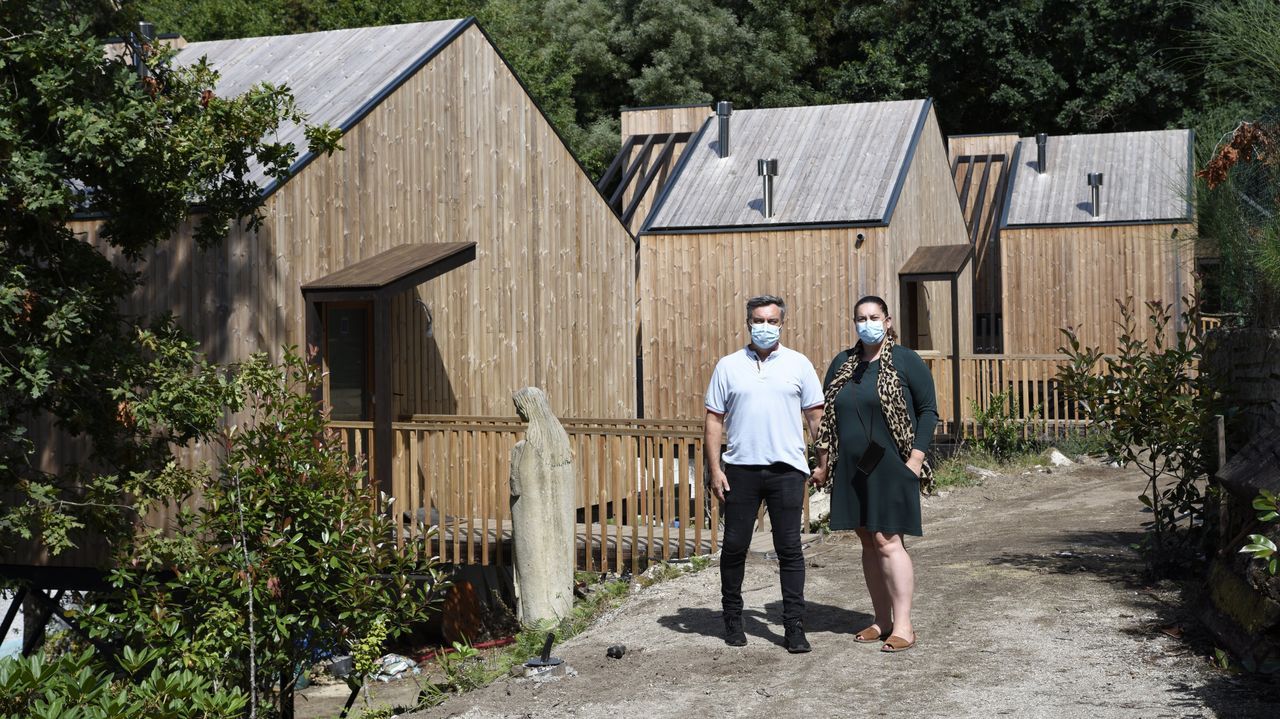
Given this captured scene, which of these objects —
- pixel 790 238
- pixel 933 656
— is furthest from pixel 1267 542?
pixel 790 238

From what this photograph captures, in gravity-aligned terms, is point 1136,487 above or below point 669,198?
below

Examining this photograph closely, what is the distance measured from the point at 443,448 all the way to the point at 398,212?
119 inches

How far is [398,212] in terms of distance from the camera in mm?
14062

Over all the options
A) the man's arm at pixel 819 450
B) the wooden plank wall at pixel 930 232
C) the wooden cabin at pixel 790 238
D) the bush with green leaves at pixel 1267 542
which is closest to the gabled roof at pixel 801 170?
the wooden cabin at pixel 790 238

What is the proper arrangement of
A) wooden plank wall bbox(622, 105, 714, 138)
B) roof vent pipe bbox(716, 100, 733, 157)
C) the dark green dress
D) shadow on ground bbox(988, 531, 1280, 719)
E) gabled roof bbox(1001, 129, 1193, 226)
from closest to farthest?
1. shadow on ground bbox(988, 531, 1280, 719)
2. the dark green dress
3. roof vent pipe bbox(716, 100, 733, 157)
4. wooden plank wall bbox(622, 105, 714, 138)
5. gabled roof bbox(1001, 129, 1193, 226)

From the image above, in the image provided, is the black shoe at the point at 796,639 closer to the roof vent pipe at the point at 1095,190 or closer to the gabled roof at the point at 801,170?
the gabled roof at the point at 801,170

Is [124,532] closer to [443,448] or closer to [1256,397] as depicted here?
[443,448]

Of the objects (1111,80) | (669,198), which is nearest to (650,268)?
(669,198)

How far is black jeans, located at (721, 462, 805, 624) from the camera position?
7.73m

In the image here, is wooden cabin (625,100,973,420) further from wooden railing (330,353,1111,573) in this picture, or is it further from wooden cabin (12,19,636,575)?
wooden railing (330,353,1111,573)

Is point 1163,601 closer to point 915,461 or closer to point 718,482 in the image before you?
point 915,461

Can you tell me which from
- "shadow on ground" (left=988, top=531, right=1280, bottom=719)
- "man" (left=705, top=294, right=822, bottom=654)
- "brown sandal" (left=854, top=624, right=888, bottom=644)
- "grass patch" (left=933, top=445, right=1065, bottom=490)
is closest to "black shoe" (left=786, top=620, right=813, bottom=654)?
"man" (left=705, top=294, right=822, bottom=654)

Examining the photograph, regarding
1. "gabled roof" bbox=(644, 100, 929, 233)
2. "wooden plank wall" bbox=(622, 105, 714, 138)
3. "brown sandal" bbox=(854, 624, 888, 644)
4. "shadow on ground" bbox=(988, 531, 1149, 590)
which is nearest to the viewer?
"brown sandal" bbox=(854, 624, 888, 644)

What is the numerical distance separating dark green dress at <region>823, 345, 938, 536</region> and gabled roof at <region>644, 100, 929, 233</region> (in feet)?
39.6
